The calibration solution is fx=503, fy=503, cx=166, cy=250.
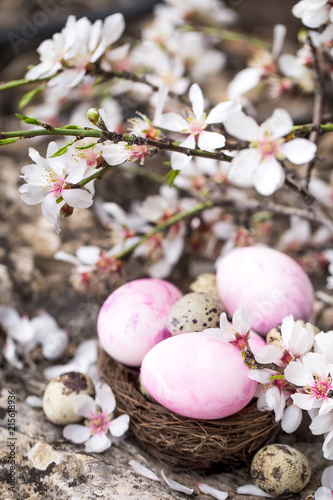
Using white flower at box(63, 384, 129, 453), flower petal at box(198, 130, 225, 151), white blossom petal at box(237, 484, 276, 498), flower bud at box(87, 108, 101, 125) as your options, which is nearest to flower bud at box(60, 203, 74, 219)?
flower bud at box(87, 108, 101, 125)

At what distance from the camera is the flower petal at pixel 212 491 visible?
0.90 metres

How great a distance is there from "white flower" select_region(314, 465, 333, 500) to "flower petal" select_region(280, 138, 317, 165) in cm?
55

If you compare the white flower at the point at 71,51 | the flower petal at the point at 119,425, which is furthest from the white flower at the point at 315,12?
the flower petal at the point at 119,425

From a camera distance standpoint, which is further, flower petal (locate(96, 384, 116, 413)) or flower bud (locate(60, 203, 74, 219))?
flower petal (locate(96, 384, 116, 413))

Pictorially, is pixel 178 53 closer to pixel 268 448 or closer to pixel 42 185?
pixel 42 185

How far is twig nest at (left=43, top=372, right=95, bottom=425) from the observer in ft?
3.35

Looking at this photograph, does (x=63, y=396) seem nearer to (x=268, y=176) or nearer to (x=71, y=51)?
(x=268, y=176)

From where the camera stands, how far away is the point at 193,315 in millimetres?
982

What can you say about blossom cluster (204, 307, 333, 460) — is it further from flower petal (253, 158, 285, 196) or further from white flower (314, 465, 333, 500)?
flower petal (253, 158, 285, 196)

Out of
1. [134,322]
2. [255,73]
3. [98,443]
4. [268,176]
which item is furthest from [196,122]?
[98,443]

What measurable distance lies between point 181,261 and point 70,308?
0.34m

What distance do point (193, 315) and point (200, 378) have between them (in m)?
0.13

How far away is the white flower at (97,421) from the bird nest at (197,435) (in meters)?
0.02

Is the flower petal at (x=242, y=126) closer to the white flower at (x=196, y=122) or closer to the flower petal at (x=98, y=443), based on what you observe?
the white flower at (x=196, y=122)
